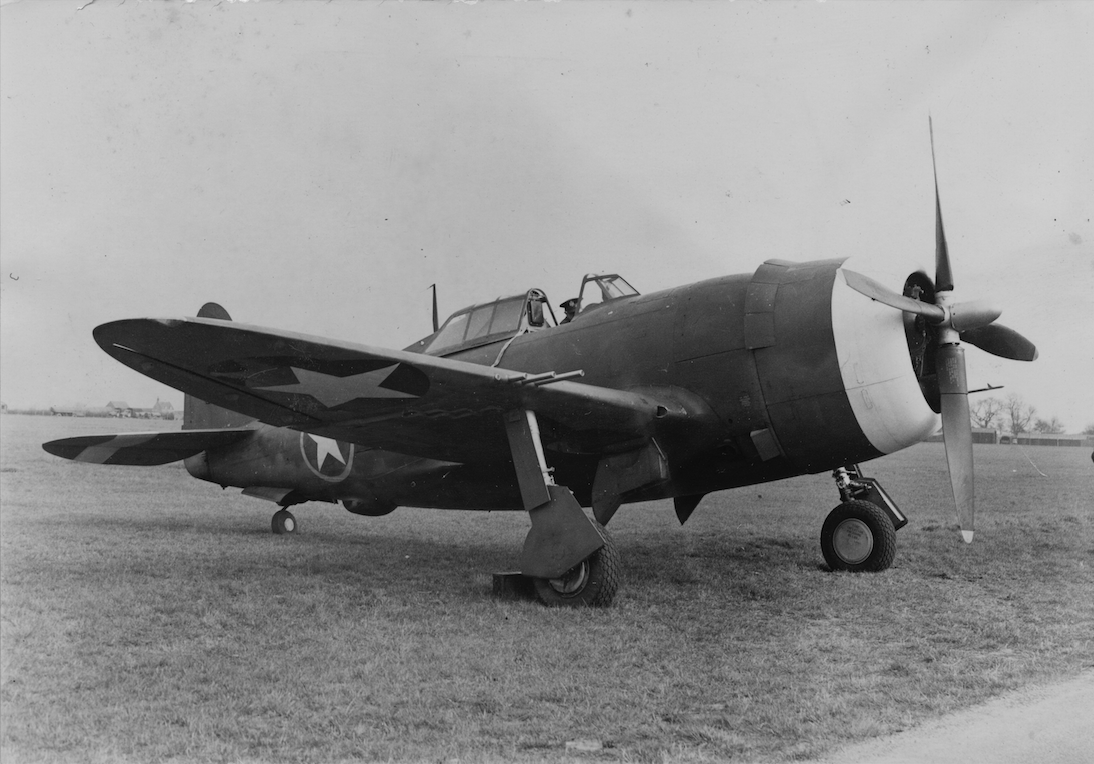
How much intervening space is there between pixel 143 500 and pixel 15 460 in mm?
9658

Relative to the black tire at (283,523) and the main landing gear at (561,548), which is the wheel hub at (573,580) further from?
the black tire at (283,523)

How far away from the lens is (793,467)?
5.58m

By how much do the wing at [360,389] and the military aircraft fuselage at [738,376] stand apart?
0.11 metres

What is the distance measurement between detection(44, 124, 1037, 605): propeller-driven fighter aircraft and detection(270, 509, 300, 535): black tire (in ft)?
12.9

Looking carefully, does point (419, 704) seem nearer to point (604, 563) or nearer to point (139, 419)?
point (604, 563)

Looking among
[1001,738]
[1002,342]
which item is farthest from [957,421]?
[1001,738]

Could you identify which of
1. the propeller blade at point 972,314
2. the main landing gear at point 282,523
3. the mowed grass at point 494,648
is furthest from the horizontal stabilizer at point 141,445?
the propeller blade at point 972,314

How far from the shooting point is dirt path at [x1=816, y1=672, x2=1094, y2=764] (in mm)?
2480

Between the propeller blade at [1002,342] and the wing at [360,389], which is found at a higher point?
the propeller blade at [1002,342]

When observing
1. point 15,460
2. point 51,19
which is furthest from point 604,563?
point 15,460

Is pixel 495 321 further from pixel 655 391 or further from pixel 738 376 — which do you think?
pixel 738 376

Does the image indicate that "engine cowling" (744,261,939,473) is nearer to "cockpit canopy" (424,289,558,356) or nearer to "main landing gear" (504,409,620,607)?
"main landing gear" (504,409,620,607)

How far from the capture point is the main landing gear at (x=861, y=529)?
6082 mm

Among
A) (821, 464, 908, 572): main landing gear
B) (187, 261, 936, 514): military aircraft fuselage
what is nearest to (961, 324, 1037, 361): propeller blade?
(187, 261, 936, 514): military aircraft fuselage
